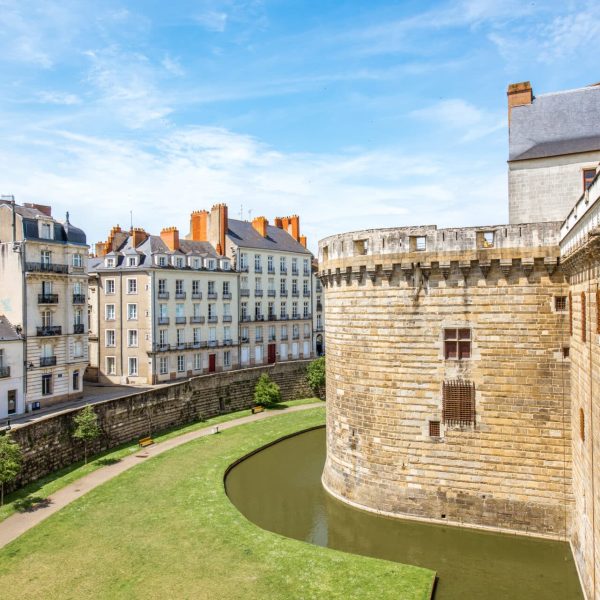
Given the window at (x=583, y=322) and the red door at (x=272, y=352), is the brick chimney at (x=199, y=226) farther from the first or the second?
the window at (x=583, y=322)

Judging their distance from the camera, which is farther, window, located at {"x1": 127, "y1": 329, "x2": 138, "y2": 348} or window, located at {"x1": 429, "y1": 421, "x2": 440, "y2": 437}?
window, located at {"x1": 127, "y1": 329, "x2": 138, "y2": 348}

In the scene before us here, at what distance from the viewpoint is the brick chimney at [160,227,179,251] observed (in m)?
42.4

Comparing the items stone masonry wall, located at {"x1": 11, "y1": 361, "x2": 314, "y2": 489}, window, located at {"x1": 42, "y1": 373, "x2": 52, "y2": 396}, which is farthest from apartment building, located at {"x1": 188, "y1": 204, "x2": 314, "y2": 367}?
window, located at {"x1": 42, "y1": 373, "x2": 52, "y2": 396}

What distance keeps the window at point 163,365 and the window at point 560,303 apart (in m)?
29.6

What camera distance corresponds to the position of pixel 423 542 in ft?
58.0

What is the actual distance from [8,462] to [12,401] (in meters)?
10.7

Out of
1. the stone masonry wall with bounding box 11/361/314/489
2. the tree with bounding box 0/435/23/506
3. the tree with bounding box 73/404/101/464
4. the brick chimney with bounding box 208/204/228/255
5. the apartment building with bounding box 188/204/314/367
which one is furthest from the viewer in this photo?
the apartment building with bounding box 188/204/314/367

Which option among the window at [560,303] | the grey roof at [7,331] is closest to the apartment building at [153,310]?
the grey roof at [7,331]

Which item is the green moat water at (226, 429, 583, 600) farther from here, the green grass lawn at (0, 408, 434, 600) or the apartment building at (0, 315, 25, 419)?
the apartment building at (0, 315, 25, 419)

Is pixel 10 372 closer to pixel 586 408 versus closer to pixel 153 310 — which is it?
pixel 153 310

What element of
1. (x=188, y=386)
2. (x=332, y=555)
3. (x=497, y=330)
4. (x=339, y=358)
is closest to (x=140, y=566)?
(x=332, y=555)

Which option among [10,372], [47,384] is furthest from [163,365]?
[10,372]

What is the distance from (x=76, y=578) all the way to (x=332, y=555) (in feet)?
24.3

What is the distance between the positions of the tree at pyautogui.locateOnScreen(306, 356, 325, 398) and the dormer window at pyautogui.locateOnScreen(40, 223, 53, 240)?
20260 millimetres
